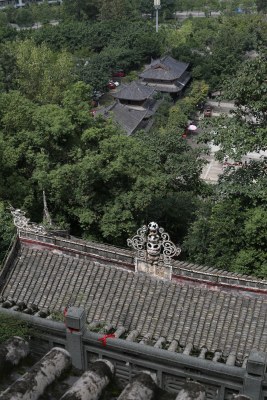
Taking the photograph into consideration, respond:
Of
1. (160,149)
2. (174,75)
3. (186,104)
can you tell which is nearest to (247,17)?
(174,75)

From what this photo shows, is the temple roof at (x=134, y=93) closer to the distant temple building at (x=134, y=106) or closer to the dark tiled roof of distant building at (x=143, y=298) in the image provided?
the distant temple building at (x=134, y=106)

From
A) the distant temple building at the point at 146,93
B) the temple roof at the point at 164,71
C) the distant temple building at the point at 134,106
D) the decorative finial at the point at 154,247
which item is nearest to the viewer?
the decorative finial at the point at 154,247

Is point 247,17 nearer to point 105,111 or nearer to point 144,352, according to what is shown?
point 105,111

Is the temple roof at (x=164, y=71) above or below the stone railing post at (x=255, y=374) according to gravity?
below

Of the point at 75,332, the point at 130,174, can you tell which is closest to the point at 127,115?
the point at 130,174

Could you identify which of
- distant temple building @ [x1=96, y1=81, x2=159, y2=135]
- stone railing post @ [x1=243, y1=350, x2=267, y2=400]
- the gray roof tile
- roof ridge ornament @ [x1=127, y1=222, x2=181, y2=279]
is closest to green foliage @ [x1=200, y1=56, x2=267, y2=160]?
roof ridge ornament @ [x1=127, y1=222, x2=181, y2=279]

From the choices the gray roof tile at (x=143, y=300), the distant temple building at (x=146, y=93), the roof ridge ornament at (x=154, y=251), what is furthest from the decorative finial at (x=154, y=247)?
the distant temple building at (x=146, y=93)

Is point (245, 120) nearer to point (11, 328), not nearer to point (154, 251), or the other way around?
point (154, 251)
